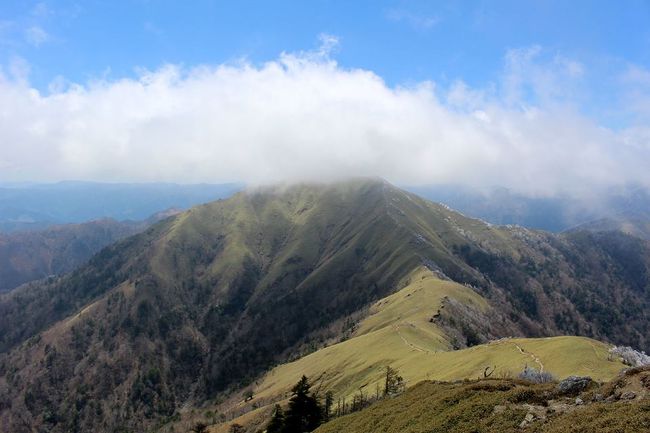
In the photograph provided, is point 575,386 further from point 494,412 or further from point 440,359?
point 440,359

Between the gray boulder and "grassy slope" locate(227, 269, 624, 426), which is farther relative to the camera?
"grassy slope" locate(227, 269, 624, 426)

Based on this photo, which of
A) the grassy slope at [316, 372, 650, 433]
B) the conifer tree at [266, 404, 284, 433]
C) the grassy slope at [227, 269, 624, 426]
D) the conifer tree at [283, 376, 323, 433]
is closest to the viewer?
the grassy slope at [316, 372, 650, 433]

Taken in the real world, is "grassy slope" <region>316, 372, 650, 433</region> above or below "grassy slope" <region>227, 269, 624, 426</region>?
above

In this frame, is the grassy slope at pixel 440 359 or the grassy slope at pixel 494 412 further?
the grassy slope at pixel 440 359

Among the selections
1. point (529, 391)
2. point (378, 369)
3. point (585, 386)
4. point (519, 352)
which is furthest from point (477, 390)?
point (378, 369)

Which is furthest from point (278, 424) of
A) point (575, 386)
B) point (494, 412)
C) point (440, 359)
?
point (440, 359)

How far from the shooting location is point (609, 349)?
97.9 metres

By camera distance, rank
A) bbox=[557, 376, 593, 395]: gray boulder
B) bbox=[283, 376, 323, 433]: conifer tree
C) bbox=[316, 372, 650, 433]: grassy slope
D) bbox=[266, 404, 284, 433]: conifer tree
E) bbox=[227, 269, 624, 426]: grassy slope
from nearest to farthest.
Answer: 1. bbox=[316, 372, 650, 433]: grassy slope
2. bbox=[557, 376, 593, 395]: gray boulder
3. bbox=[283, 376, 323, 433]: conifer tree
4. bbox=[266, 404, 284, 433]: conifer tree
5. bbox=[227, 269, 624, 426]: grassy slope

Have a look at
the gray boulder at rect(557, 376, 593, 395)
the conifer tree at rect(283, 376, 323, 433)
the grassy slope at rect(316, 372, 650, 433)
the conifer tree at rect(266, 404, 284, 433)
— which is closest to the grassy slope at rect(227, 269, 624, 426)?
the grassy slope at rect(316, 372, 650, 433)

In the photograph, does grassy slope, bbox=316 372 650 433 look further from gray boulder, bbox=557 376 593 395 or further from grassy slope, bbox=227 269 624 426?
grassy slope, bbox=227 269 624 426

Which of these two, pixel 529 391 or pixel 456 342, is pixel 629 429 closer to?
pixel 529 391

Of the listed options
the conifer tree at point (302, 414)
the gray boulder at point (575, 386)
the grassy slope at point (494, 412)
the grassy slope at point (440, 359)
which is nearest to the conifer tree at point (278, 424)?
the conifer tree at point (302, 414)

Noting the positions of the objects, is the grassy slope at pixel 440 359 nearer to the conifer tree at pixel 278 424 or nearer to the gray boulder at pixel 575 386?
the gray boulder at pixel 575 386

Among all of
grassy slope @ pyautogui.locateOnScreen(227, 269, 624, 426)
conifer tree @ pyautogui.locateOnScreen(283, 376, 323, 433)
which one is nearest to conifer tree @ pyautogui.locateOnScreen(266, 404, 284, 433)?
conifer tree @ pyautogui.locateOnScreen(283, 376, 323, 433)
